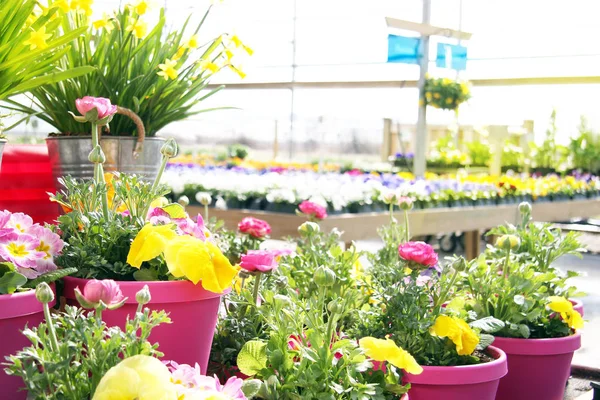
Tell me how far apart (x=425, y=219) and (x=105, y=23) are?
3.05 metres

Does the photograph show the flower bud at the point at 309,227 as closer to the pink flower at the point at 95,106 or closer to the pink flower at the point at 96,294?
the pink flower at the point at 95,106

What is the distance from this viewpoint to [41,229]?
87 centimetres

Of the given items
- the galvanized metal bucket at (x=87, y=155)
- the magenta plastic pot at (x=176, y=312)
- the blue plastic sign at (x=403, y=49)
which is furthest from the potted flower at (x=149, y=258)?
the blue plastic sign at (x=403, y=49)

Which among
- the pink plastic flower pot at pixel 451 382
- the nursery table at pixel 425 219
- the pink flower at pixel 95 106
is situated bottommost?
the nursery table at pixel 425 219

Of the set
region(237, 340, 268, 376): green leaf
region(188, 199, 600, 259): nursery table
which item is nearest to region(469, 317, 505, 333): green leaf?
region(237, 340, 268, 376): green leaf

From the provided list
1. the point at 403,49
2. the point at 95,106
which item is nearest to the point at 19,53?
the point at 95,106

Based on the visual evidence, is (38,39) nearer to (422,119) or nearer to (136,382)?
(136,382)

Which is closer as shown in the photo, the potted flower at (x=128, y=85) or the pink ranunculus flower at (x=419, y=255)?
the pink ranunculus flower at (x=419, y=255)

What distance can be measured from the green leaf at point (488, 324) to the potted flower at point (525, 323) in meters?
0.08

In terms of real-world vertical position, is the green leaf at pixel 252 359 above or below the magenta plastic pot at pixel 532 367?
above

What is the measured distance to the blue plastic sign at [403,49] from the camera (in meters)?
6.05

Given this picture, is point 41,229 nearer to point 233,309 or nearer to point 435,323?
point 233,309

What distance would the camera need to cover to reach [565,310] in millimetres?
1375

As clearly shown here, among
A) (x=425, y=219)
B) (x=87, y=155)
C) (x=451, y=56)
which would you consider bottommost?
(x=425, y=219)
